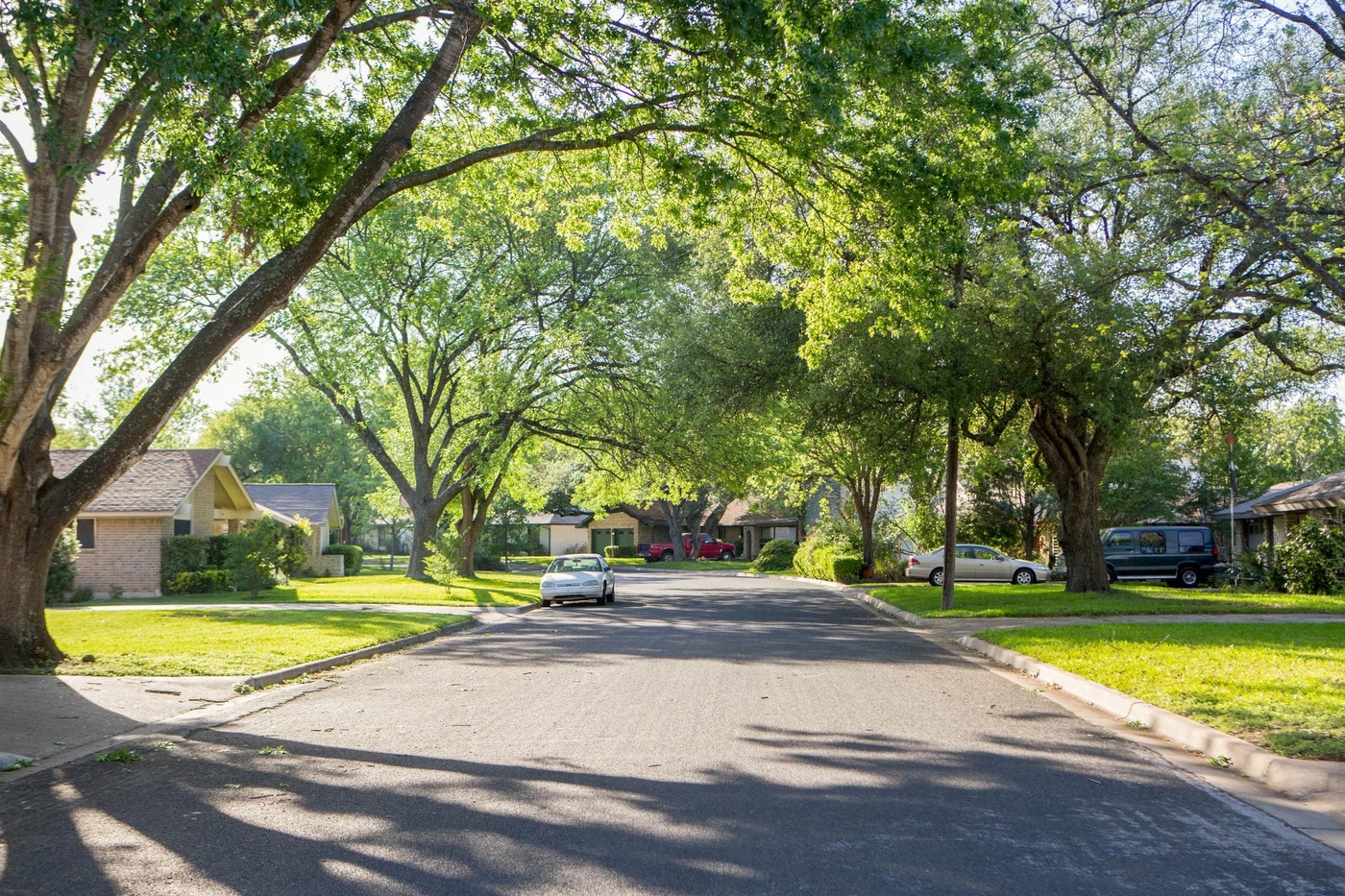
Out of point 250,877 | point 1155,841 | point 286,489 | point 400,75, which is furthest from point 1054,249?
point 286,489

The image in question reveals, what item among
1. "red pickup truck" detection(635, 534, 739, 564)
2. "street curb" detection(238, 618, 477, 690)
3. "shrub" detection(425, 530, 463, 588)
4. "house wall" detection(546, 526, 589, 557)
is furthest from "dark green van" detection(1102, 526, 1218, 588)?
"house wall" detection(546, 526, 589, 557)

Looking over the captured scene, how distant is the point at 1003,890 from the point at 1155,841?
55.5 inches

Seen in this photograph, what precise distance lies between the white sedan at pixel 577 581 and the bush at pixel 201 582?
10.1 meters

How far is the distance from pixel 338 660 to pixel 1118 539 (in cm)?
2917

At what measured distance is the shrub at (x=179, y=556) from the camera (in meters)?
32.6

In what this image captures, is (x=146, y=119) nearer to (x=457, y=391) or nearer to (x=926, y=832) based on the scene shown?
(x=926, y=832)

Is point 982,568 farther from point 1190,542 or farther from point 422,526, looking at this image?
point 422,526

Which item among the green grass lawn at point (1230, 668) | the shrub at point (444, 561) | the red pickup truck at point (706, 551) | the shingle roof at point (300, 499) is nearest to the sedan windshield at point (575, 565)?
the shrub at point (444, 561)

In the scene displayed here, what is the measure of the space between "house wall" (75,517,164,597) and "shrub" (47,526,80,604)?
2.91 m

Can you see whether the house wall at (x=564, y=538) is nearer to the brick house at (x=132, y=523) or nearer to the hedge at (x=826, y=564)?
the hedge at (x=826, y=564)

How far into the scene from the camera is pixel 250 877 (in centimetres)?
527

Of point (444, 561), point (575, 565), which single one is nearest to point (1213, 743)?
point (575, 565)

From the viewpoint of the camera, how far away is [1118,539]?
36.6m

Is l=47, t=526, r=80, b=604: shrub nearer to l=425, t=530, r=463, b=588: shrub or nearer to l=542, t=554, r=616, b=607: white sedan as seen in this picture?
l=425, t=530, r=463, b=588: shrub
